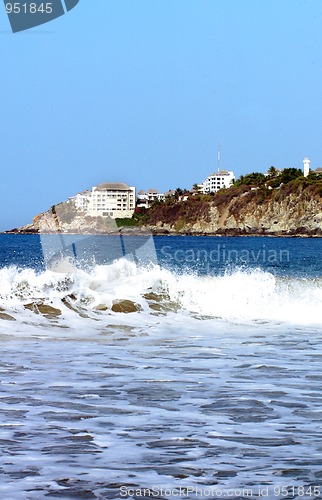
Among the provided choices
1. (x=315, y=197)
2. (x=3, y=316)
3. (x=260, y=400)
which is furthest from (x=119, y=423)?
(x=315, y=197)

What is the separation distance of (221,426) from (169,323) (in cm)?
833

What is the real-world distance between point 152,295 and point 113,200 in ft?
492

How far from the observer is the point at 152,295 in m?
16.9

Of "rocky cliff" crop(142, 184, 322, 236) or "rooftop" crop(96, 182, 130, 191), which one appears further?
→ "rooftop" crop(96, 182, 130, 191)

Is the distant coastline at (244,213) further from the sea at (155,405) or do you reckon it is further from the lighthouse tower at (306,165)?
the sea at (155,405)

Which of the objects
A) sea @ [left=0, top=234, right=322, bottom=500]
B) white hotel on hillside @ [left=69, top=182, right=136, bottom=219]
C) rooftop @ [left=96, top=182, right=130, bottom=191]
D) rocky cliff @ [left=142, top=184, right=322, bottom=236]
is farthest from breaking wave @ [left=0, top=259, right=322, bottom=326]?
rooftop @ [left=96, top=182, right=130, bottom=191]

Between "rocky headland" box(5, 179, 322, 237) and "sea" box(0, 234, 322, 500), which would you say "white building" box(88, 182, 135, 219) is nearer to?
"rocky headland" box(5, 179, 322, 237)

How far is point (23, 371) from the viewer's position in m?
7.95

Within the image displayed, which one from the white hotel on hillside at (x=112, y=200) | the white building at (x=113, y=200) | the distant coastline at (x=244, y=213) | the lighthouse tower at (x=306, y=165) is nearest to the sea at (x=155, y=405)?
the white hotel on hillside at (x=112, y=200)

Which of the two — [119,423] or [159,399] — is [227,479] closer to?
[119,423]

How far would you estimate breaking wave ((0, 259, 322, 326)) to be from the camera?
14.9 metres

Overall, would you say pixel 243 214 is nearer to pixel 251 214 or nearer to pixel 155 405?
pixel 251 214

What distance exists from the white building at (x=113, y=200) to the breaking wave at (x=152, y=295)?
113495 millimetres

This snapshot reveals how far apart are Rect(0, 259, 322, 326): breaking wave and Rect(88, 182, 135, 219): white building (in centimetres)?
11349
